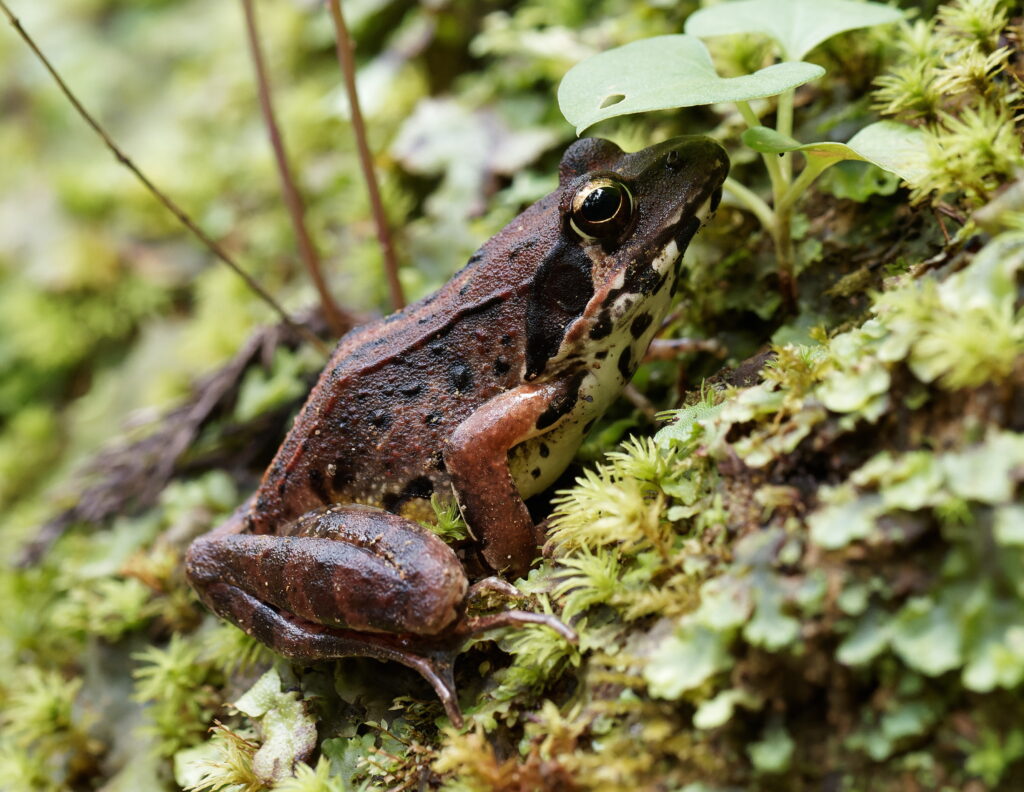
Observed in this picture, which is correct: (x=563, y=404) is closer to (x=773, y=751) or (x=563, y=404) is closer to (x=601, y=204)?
(x=601, y=204)

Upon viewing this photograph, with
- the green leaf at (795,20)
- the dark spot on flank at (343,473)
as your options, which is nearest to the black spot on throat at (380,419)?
the dark spot on flank at (343,473)

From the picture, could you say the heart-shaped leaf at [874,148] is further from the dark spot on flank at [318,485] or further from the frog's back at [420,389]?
the dark spot on flank at [318,485]

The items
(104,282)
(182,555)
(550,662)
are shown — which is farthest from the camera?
(104,282)

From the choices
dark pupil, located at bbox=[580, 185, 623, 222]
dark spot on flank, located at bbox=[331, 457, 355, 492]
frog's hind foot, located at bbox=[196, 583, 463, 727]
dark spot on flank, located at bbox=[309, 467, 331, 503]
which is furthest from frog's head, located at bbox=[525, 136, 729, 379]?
frog's hind foot, located at bbox=[196, 583, 463, 727]

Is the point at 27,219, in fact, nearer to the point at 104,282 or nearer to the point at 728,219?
the point at 104,282

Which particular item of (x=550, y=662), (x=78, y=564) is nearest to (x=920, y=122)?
(x=550, y=662)
